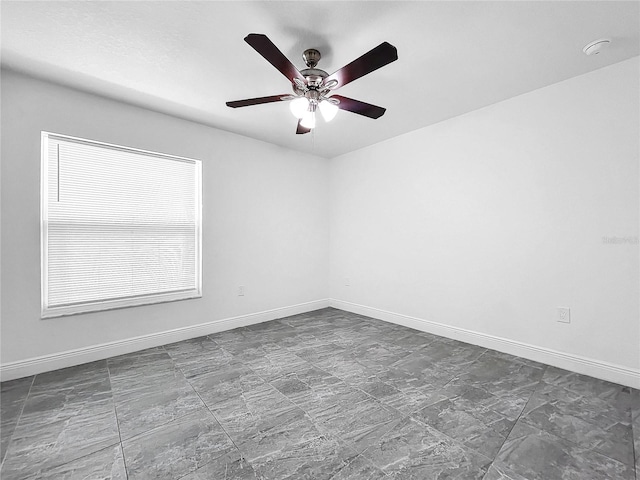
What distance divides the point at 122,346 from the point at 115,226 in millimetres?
1172

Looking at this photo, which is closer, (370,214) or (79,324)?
(79,324)

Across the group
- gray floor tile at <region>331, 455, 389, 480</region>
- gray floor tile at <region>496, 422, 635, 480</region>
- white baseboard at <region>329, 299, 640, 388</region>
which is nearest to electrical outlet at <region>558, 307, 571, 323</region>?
white baseboard at <region>329, 299, 640, 388</region>

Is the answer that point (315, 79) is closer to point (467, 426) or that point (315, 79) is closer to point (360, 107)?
point (360, 107)

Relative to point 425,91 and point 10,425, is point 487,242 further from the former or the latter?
point 10,425

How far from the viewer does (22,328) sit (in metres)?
2.40

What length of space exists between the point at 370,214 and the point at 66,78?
3.48m

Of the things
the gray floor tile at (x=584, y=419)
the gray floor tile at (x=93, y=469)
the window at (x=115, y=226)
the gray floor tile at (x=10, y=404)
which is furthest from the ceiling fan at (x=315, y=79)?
the gray floor tile at (x=10, y=404)

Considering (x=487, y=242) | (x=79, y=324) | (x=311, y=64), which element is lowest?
(x=79, y=324)

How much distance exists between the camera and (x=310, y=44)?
2027 millimetres

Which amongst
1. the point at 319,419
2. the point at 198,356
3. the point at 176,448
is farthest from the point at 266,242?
the point at 176,448

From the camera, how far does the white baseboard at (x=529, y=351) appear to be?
225cm

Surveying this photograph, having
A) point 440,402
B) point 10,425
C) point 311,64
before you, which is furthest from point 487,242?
point 10,425

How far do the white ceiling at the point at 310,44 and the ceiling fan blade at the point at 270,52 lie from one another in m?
0.31

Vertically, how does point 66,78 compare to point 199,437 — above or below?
above
